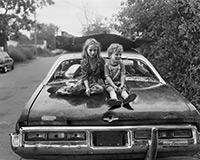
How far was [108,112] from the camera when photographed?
2.96 metres

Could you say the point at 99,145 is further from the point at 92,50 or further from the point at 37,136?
the point at 92,50

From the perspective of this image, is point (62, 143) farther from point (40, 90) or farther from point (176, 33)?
point (176, 33)

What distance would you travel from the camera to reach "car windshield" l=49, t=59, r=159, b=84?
4.39 meters

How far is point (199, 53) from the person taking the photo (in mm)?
5496

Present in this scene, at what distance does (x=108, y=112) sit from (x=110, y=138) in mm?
254

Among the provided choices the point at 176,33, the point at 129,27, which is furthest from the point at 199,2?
the point at 129,27

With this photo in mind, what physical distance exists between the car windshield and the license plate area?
58.1 inches

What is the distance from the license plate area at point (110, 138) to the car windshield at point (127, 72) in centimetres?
148

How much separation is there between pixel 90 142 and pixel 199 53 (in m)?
3.42

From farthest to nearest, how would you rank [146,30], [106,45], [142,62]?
[146,30], [106,45], [142,62]

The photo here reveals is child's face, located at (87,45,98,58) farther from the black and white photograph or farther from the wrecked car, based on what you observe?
the wrecked car

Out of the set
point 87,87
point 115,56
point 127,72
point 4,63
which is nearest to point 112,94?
point 87,87

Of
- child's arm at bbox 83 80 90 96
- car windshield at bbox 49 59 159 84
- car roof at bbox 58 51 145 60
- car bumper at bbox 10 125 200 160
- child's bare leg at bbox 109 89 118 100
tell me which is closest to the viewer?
car bumper at bbox 10 125 200 160

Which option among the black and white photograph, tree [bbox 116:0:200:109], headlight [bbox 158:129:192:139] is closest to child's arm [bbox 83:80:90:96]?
the black and white photograph
